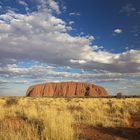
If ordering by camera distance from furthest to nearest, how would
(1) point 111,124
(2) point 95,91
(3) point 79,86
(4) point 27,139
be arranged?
1. (3) point 79,86
2. (2) point 95,91
3. (1) point 111,124
4. (4) point 27,139

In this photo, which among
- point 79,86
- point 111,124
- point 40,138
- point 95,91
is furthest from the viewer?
point 79,86

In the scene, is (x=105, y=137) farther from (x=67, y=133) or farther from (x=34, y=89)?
(x=34, y=89)

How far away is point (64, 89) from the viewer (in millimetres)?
165250

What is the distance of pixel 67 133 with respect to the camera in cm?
833

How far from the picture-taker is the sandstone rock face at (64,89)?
158250 millimetres

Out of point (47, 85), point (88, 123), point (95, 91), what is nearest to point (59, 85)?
point (47, 85)

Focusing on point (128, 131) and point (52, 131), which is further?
point (128, 131)

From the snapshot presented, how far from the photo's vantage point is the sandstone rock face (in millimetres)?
158250

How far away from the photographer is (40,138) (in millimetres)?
8297

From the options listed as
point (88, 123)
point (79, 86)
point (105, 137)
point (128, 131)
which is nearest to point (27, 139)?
point (105, 137)

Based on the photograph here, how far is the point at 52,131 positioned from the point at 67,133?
59 cm

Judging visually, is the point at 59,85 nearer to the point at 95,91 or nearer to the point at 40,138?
the point at 95,91

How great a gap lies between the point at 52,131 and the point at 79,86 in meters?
157

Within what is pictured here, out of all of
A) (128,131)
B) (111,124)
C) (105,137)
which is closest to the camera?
(105,137)
